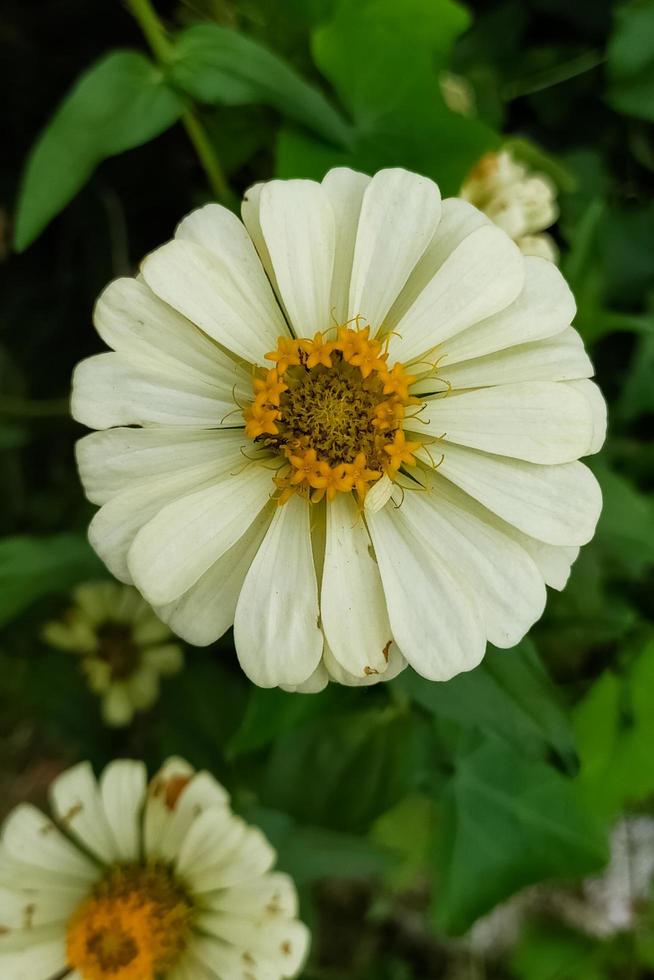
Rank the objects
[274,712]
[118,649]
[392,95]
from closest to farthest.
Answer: [274,712], [392,95], [118,649]

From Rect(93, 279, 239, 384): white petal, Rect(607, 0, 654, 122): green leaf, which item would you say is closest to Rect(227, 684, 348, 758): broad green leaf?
Rect(93, 279, 239, 384): white petal

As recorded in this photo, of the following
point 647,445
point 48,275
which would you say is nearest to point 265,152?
point 48,275

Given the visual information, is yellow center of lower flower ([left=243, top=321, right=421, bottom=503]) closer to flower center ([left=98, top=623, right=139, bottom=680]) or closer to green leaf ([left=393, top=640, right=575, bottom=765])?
green leaf ([left=393, top=640, right=575, bottom=765])

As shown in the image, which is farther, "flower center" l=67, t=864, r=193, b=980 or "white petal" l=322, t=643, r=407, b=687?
"flower center" l=67, t=864, r=193, b=980

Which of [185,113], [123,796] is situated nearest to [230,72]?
[185,113]

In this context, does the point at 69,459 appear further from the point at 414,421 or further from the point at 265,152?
the point at 414,421

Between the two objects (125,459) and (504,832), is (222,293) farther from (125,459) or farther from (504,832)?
(504,832)
